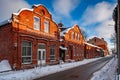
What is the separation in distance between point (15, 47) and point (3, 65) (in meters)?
2.40

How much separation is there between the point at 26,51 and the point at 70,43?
18.0 m

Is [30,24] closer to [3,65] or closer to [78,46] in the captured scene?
[3,65]

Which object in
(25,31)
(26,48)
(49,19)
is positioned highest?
(49,19)

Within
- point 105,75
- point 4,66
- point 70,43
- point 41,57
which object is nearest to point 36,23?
point 41,57

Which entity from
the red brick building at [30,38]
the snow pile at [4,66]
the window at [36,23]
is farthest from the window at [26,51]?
the window at [36,23]

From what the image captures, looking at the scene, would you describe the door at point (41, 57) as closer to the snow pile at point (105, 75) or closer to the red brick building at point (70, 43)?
the red brick building at point (70, 43)

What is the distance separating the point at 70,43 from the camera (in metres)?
39.5

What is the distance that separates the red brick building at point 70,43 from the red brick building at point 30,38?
4602 mm

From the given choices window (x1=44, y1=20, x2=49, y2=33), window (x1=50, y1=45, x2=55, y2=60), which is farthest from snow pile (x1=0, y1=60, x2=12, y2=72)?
window (x1=50, y1=45, x2=55, y2=60)

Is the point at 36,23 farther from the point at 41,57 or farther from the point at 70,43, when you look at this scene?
the point at 70,43

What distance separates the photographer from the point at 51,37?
29.5 m

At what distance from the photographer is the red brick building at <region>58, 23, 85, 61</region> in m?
35.8

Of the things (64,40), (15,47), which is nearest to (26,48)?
(15,47)

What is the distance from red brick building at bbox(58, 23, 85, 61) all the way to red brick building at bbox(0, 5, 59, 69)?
4602 millimetres
